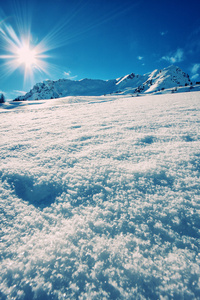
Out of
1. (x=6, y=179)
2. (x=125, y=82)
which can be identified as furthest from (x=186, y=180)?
(x=125, y=82)

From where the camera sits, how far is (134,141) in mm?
2264

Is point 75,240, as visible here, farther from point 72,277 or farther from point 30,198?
point 30,198

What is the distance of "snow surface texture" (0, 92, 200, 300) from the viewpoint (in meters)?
0.73

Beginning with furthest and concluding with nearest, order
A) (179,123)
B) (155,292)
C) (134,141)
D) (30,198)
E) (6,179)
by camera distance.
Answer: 1. (179,123)
2. (134,141)
3. (6,179)
4. (30,198)
5. (155,292)

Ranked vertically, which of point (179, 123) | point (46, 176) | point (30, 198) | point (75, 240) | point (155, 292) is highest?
point (179, 123)

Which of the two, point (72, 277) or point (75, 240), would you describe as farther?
point (75, 240)

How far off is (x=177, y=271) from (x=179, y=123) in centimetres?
293

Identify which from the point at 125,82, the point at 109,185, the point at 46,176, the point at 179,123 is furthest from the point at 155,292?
the point at 125,82

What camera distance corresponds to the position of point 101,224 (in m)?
1.00

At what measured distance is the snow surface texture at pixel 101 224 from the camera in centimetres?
73

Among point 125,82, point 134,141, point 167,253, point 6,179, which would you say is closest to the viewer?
point 167,253

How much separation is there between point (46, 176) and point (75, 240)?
0.79 metres

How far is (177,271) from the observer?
0.76 meters

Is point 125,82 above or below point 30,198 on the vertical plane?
above
